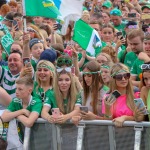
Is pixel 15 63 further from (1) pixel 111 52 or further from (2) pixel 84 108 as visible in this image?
(2) pixel 84 108

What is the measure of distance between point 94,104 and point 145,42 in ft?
5.99

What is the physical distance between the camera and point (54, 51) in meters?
10.7

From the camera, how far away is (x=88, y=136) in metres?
8.05

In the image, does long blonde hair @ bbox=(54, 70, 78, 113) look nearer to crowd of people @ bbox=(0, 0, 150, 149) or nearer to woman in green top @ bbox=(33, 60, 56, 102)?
crowd of people @ bbox=(0, 0, 150, 149)

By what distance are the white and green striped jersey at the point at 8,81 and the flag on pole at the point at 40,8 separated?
52.0 inches

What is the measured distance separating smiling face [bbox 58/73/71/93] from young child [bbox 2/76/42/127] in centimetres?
34

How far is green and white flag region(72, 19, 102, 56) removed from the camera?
1137 cm

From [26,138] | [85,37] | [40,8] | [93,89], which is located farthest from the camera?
[85,37]

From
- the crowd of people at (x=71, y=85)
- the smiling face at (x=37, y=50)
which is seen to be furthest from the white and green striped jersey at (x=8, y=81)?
the smiling face at (x=37, y=50)

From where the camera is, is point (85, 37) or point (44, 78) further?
point (85, 37)

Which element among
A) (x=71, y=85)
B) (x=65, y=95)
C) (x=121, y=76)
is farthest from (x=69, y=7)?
(x=121, y=76)

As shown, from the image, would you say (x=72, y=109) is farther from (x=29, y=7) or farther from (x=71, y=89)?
(x=29, y=7)

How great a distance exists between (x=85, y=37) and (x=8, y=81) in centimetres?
191

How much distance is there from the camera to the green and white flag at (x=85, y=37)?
11.4m
